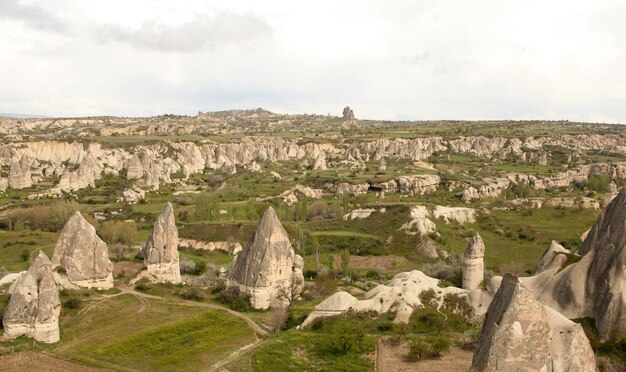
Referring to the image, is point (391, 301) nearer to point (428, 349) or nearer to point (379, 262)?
point (428, 349)

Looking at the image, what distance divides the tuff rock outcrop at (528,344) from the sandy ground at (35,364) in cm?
2577

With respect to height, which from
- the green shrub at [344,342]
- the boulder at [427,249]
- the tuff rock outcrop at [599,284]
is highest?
the tuff rock outcrop at [599,284]

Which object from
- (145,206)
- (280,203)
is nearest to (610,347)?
(280,203)

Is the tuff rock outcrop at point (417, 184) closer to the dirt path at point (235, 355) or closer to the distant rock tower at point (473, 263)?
the distant rock tower at point (473, 263)

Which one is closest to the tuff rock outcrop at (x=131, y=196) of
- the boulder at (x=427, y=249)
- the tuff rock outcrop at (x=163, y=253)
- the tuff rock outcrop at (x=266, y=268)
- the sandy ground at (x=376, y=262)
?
the sandy ground at (x=376, y=262)

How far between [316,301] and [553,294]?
72.6 feet

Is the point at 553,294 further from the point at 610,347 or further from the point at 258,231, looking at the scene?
the point at 258,231

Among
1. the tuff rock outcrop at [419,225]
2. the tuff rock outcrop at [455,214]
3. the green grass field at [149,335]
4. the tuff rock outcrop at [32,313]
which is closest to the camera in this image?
the green grass field at [149,335]

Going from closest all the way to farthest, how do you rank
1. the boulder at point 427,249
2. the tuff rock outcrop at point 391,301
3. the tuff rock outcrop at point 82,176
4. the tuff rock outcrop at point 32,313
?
the tuff rock outcrop at point 32,313 < the tuff rock outcrop at point 391,301 < the boulder at point 427,249 < the tuff rock outcrop at point 82,176

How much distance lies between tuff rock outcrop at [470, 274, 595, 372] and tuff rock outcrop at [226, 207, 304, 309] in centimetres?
2982

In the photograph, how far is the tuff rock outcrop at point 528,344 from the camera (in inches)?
739

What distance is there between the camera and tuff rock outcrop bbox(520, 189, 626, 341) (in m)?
30.5

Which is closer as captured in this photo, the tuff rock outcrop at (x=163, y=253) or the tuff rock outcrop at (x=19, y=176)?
the tuff rock outcrop at (x=163, y=253)

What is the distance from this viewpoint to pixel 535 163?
499 feet
